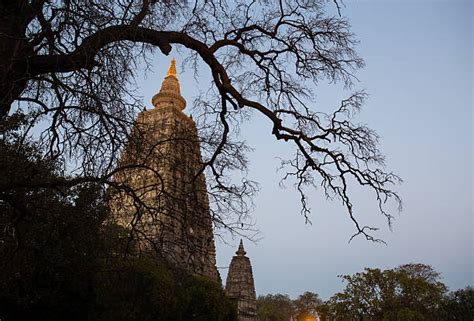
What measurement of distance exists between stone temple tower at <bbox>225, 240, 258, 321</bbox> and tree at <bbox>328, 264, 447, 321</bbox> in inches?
276

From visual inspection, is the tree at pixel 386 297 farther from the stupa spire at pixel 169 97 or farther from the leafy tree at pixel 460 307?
the stupa spire at pixel 169 97

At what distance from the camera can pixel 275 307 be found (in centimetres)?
5244

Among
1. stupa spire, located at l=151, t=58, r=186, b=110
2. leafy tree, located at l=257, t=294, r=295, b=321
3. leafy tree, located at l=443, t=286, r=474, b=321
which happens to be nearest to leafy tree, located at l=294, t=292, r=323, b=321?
leafy tree, located at l=257, t=294, r=295, b=321

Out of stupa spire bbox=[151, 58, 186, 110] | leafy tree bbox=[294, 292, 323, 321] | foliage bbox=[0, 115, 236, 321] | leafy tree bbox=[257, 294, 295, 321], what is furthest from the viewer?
leafy tree bbox=[294, 292, 323, 321]

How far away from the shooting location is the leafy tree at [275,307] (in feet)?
156

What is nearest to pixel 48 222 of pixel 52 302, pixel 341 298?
pixel 52 302

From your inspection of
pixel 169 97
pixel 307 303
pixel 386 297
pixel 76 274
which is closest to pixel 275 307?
pixel 307 303

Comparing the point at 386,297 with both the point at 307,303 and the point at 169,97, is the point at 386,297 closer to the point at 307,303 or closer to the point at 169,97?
the point at 169,97

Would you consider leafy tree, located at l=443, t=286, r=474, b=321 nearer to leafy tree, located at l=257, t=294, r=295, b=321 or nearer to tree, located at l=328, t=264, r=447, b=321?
tree, located at l=328, t=264, r=447, b=321

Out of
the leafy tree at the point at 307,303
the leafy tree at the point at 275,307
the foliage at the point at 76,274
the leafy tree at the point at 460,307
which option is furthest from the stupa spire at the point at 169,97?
the leafy tree at the point at 307,303

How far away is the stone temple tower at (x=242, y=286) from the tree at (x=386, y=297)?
276 inches

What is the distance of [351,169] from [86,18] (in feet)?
11.3

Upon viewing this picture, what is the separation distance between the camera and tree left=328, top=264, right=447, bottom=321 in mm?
27406

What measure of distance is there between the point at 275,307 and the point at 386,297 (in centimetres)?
2644
